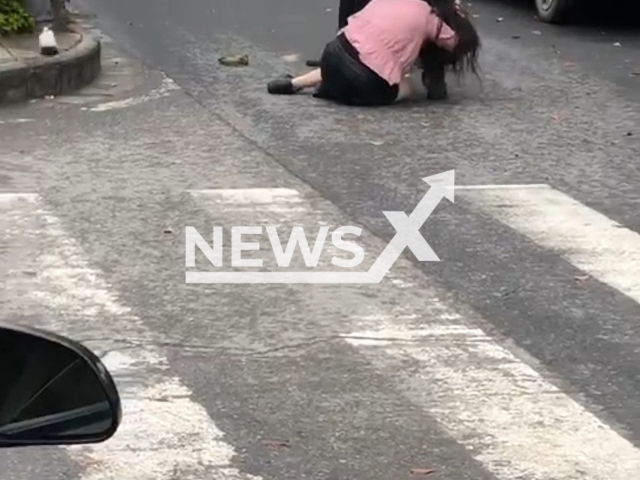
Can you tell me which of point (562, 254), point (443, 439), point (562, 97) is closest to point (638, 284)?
point (562, 254)

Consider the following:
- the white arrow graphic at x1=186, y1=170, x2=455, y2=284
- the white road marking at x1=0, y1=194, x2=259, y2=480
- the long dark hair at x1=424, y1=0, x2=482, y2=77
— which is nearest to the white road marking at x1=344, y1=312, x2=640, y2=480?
the white arrow graphic at x1=186, y1=170, x2=455, y2=284

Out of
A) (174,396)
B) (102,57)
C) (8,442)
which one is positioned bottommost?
(102,57)

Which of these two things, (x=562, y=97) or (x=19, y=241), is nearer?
(x=19, y=241)

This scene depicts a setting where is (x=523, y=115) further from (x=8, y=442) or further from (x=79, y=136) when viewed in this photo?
(x=8, y=442)

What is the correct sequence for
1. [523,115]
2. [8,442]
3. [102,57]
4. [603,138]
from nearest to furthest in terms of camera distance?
[8,442] → [603,138] → [523,115] → [102,57]

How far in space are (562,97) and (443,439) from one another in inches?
229

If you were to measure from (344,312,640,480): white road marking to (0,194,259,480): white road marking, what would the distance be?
27.8 inches

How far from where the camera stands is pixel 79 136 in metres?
8.51

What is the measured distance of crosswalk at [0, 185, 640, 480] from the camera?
4285mm

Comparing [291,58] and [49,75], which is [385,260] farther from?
[291,58]

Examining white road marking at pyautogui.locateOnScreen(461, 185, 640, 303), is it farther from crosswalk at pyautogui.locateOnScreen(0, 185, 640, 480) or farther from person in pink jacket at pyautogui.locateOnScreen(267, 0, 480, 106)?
person in pink jacket at pyautogui.locateOnScreen(267, 0, 480, 106)

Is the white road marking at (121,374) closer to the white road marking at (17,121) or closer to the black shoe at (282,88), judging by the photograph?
the white road marking at (17,121)

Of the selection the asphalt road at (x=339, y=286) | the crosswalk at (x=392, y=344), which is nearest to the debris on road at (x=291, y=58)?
the asphalt road at (x=339, y=286)

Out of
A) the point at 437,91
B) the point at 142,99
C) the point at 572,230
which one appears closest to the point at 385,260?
the point at 572,230
